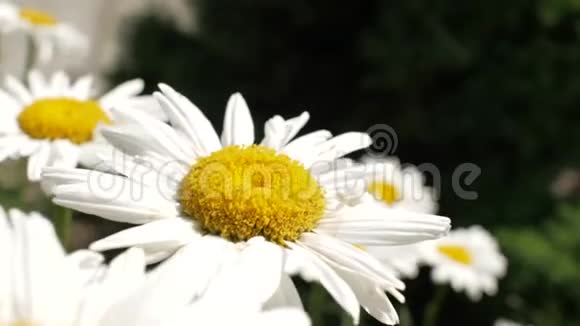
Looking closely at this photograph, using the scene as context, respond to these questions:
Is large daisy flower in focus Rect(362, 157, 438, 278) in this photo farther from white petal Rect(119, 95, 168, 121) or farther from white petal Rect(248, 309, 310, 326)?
white petal Rect(248, 309, 310, 326)

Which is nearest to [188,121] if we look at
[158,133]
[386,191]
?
[158,133]

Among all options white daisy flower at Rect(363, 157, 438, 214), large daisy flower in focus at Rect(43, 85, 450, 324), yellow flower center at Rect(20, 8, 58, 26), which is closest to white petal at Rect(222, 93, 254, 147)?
large daisy flower in focus at Rect(43, 85, 450, 324)

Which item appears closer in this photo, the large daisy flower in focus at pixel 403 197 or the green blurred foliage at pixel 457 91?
the large daisy flower in focus at pixel 403 197

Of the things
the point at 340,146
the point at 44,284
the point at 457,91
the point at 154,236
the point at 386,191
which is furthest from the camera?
the point at 457,91

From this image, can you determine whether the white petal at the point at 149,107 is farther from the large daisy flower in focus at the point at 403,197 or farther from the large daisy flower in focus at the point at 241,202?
the large daisy flower in focus at the point at 403,197

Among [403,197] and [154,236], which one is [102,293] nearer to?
[154,236]

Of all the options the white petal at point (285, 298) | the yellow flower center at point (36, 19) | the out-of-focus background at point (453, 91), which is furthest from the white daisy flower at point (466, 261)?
the yellow flower center at point (36, 19)

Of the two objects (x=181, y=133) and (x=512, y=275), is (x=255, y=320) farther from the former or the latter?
(x=512, y=275)

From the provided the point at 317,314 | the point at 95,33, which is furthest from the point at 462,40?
the point at 95,33
